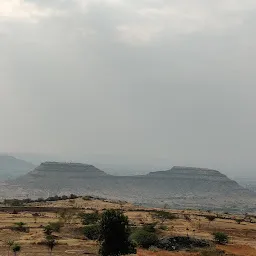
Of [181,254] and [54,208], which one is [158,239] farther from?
[54,208]

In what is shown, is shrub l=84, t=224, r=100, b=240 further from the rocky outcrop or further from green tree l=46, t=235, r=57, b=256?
the rocky outcrop

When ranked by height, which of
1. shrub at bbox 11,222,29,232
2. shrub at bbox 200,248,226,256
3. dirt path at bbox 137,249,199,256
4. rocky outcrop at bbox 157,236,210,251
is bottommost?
dirt path at bbox 137,249,199,256

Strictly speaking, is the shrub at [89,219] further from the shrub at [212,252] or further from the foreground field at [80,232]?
the shrub at [212,252]

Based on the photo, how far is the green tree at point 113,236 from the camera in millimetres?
60875

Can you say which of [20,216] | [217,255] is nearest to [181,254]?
[217,255]

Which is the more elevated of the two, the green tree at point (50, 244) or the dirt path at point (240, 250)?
the green tree at point (50, 244)

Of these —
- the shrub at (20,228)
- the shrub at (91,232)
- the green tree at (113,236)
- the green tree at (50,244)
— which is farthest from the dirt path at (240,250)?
the shrub at (20,228)

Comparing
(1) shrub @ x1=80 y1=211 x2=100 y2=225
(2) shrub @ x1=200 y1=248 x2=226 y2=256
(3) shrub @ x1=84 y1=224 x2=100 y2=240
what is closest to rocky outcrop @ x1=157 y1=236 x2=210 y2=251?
(2) shrub @ x1=200 y1=248 x2=226 y2=256

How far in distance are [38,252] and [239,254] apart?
100 ft

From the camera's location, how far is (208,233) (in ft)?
307

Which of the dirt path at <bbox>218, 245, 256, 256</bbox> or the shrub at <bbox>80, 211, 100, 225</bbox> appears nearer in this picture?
the dirt path at <bbox>218, 245, 256, 256</bbox>

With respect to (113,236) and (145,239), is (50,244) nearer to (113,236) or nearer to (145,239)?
(113,236)

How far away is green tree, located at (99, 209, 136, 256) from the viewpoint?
60.9 metres

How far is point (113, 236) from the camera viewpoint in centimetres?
6125
